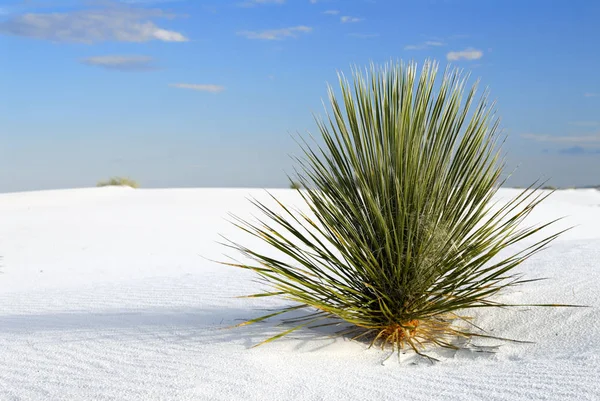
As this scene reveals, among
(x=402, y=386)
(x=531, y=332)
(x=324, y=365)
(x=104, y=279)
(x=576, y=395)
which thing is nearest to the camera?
(x=576, y=395)

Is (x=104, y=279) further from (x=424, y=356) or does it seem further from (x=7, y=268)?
(x=424, y=356)

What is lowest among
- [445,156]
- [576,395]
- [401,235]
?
[576,395]

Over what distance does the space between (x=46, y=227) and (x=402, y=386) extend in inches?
479

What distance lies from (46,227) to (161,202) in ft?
14.2

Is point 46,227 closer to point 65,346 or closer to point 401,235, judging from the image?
point 65,346

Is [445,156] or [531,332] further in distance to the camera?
[531,332]

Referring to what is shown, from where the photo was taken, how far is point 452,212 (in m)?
4.62

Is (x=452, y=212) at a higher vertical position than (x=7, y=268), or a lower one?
higher

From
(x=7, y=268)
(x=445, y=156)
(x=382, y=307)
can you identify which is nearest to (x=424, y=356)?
(x=382, y=307)

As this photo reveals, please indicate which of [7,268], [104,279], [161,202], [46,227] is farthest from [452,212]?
[161,202]

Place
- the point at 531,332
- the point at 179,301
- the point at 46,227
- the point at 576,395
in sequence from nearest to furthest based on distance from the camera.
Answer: the point at 576,395, the point at 531,332, the point at 179,301, the point at 46,227

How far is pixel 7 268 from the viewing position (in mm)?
11484

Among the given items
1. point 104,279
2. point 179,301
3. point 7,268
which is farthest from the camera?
point 7,268

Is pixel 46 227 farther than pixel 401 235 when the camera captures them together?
Yes
